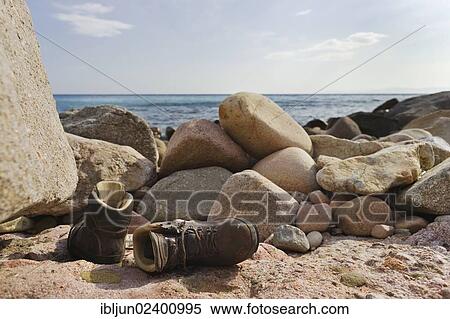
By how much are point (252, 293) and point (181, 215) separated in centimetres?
158

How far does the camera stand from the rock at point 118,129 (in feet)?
13.5

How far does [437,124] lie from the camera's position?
5949 mm

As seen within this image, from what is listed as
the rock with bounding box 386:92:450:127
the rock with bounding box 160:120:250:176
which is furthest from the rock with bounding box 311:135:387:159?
the rock with bounding box 386:92:450:127

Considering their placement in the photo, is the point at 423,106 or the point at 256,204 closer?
the point at 256,204

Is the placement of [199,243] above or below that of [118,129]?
below

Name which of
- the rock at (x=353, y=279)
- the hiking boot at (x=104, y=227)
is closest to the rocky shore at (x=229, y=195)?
the rock at (x=353, y=279)

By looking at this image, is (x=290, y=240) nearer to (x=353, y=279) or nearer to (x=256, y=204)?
(x=256, y=204)

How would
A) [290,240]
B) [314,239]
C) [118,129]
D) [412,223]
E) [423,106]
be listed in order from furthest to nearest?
[423,106] → [118,129] → [412,223] → [314,239] → [290,240]

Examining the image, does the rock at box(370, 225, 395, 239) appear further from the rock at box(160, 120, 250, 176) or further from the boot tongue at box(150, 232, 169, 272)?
the boot tongue at box(150, 232, 169, 272)

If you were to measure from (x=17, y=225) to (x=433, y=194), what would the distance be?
3.07m

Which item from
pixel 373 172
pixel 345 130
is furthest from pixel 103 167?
pixel 345 130

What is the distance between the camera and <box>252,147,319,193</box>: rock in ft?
11.3

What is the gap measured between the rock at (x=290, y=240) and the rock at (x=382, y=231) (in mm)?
568

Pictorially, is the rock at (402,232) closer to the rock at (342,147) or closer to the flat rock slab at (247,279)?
the flat rock slab at (247,279)
